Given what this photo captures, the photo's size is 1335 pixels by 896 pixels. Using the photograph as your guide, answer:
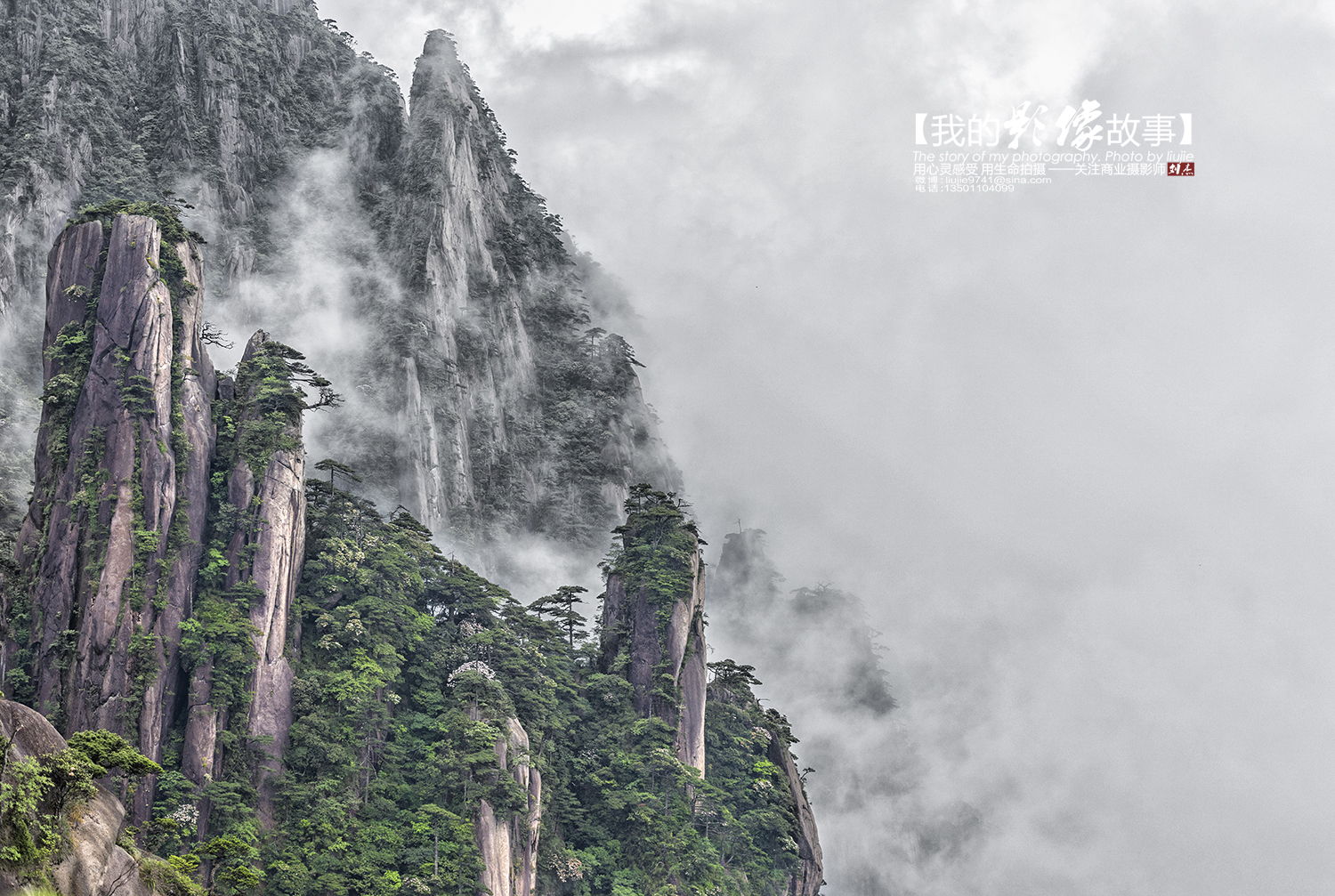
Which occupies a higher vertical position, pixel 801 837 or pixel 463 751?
pixel 463 751

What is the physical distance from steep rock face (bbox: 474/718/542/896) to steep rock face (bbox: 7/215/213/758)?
47.6 feet

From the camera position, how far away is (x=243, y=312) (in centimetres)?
8538

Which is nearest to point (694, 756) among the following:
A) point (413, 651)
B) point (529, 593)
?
point (413, 651)

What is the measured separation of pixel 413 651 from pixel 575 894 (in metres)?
14.5

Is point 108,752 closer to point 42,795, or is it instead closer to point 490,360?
point 42,795

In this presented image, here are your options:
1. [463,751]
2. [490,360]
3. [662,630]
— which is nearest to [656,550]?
[662,630]

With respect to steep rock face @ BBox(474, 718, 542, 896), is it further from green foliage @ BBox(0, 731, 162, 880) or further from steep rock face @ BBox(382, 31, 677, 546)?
steep rock face @ BBox(382, 31, 677, 546)

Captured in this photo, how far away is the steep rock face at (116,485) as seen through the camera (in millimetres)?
42844

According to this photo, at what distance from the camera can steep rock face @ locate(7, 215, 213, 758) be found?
4284 centimetres

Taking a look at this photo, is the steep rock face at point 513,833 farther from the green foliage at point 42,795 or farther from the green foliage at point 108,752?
the green foliage at point 42,795

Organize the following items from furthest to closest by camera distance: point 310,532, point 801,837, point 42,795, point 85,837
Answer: point 801,837
point 310,532
point 85,837
point 42,795

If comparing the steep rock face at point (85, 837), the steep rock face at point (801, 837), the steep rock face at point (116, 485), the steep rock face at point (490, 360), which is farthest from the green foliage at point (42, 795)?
the steep rock face at point (490, 360)

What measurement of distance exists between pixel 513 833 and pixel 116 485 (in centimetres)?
2352

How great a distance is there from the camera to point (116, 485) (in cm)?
4581
